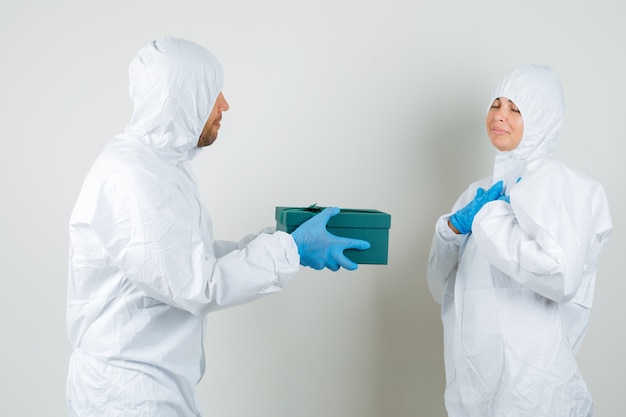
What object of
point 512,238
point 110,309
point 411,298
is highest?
point 512,238

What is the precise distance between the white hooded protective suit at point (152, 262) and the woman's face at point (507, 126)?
703 millimetres

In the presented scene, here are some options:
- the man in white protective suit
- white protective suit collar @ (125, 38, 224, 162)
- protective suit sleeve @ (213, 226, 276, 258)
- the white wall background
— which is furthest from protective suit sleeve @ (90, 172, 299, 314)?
the white wall background

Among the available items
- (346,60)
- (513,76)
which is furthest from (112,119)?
(513,76)

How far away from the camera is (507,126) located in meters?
1.88

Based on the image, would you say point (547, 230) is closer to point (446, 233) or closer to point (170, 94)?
point (446, 233)

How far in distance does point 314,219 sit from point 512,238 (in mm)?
504

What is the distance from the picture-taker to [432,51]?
2.54 metres

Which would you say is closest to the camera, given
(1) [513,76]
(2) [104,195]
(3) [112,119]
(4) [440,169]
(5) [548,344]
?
(2) [104,195]

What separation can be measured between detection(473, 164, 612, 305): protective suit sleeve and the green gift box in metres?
0.26

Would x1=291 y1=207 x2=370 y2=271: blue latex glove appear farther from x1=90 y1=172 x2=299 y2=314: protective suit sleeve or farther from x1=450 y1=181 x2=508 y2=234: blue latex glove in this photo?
x1=450 y1=181 x2=508 y2=234: blue latex glove

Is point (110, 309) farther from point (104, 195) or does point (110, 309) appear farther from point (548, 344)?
point (548, 344)

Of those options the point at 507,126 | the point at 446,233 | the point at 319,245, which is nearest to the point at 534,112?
the point at 507,126

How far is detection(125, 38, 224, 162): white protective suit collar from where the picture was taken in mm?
1553

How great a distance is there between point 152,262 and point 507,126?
1069 millimetres
